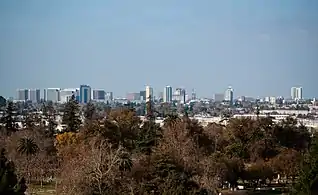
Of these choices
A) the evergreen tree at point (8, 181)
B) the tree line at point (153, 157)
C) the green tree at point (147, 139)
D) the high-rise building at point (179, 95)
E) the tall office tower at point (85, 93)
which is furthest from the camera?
the high-rise building at point (179, 95)

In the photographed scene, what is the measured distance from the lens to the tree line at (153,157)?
14531mm

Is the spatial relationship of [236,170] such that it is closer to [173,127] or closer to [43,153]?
[173,127]

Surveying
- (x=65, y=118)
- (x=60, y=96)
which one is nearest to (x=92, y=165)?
(x=65, y=118)

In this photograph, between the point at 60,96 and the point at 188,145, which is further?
the point at 60,96


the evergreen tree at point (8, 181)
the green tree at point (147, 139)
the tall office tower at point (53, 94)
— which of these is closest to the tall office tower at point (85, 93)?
the tall office tower at point (53, 94)

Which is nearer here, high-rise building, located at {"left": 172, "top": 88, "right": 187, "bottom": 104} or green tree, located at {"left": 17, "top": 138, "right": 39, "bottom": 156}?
green tree, located at {"left": 17, "top": 138, "right": 39, "bottom": 156}

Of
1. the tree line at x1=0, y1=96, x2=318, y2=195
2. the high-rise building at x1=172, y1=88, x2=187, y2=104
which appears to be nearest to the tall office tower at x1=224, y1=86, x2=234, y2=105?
the high-rise building at x1=172, y1=88, x2=187, y2=104

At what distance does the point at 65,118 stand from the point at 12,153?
35.9 ft

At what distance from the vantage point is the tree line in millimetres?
14531

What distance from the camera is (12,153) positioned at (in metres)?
20.2

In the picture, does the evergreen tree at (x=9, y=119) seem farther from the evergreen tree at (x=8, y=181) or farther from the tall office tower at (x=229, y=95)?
the tall office tower at (x=229, y=95)

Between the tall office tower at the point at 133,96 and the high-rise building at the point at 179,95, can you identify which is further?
the tall office tower at the point at 133,96

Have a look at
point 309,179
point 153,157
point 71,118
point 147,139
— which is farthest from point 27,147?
point 309,179

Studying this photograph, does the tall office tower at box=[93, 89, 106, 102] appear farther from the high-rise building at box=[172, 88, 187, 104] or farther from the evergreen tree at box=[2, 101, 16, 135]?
the evergreen tree at box=[2, 101, 16, 135]
